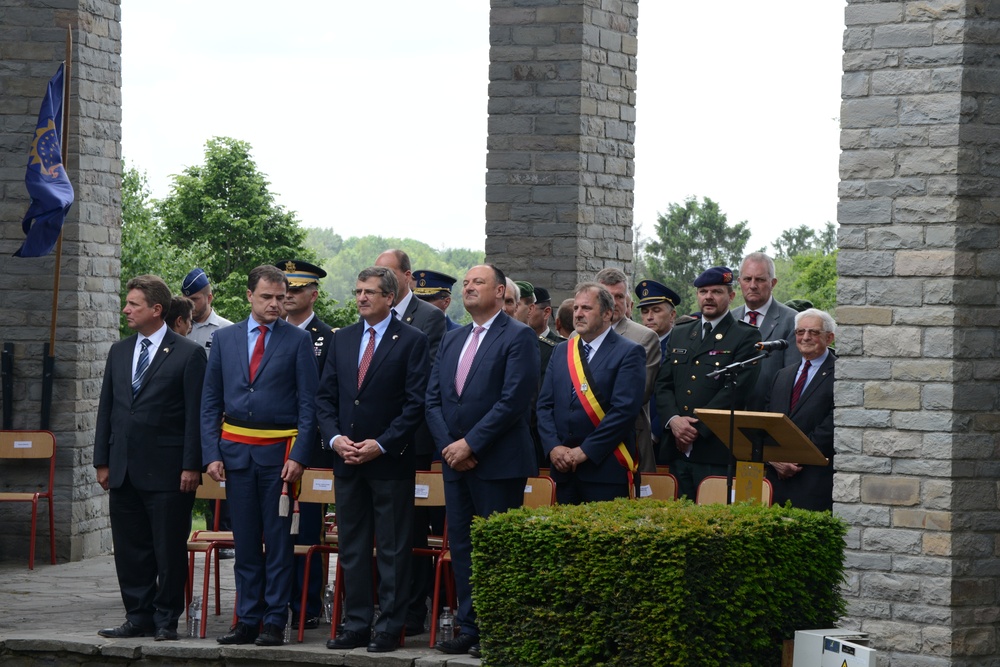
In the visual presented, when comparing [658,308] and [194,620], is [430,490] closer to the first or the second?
[194,620]

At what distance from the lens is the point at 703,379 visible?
9.13m

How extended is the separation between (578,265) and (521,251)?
1.70 feet

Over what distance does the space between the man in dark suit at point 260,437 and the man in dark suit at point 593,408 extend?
1.35 metres

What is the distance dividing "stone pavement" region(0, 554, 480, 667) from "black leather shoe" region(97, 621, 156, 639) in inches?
2.9

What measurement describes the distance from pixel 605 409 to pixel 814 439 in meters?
1.53

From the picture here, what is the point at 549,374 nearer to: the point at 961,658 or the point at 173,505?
the point at 173,505

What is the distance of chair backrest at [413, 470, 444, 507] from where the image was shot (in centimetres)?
841

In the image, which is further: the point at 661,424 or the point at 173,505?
the point at 661,424

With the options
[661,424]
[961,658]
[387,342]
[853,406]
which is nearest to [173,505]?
[387,342]

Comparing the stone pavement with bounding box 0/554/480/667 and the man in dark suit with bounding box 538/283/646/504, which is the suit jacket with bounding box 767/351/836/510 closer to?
the man in dark suit with bounding box 538/283/646/504

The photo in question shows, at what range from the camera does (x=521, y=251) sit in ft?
41.5

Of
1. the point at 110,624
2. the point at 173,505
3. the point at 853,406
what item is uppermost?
the point at 853,406

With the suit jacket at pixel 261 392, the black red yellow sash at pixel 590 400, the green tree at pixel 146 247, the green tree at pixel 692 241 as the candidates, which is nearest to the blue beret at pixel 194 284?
the suit jacket at pixel 261 392

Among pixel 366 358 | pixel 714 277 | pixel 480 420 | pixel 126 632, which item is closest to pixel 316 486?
pixel 366 358
